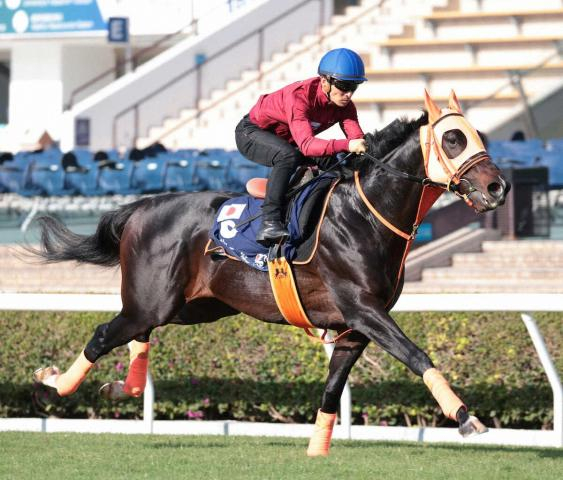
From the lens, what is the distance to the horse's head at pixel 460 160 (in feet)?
15.6

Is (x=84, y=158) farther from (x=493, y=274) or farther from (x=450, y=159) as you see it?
(x=450, y=159)

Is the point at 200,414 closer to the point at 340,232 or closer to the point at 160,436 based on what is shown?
the point at 160,436

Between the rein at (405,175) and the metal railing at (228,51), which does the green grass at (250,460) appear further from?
the metal railing at (228,51)

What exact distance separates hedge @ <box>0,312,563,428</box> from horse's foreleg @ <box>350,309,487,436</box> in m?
1.59

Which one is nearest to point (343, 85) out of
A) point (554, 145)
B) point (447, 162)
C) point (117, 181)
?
point (447, 162)

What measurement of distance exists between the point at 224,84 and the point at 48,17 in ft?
15.5

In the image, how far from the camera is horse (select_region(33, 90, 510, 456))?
15.9 ft

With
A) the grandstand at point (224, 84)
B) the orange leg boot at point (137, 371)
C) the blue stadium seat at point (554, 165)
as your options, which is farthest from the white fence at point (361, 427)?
the grandstand at point (224, 84)

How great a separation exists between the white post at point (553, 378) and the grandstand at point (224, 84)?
6.19 metres

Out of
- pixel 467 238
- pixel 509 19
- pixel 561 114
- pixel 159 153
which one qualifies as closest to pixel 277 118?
pixel 467 238

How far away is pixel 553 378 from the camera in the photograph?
19.3 feet

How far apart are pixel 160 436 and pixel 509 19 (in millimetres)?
14194

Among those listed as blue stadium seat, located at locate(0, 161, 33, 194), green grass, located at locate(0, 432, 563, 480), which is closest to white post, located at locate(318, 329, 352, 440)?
green grass, located at locate(0, 432, 563, 480)

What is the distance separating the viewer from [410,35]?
19.8 metres
